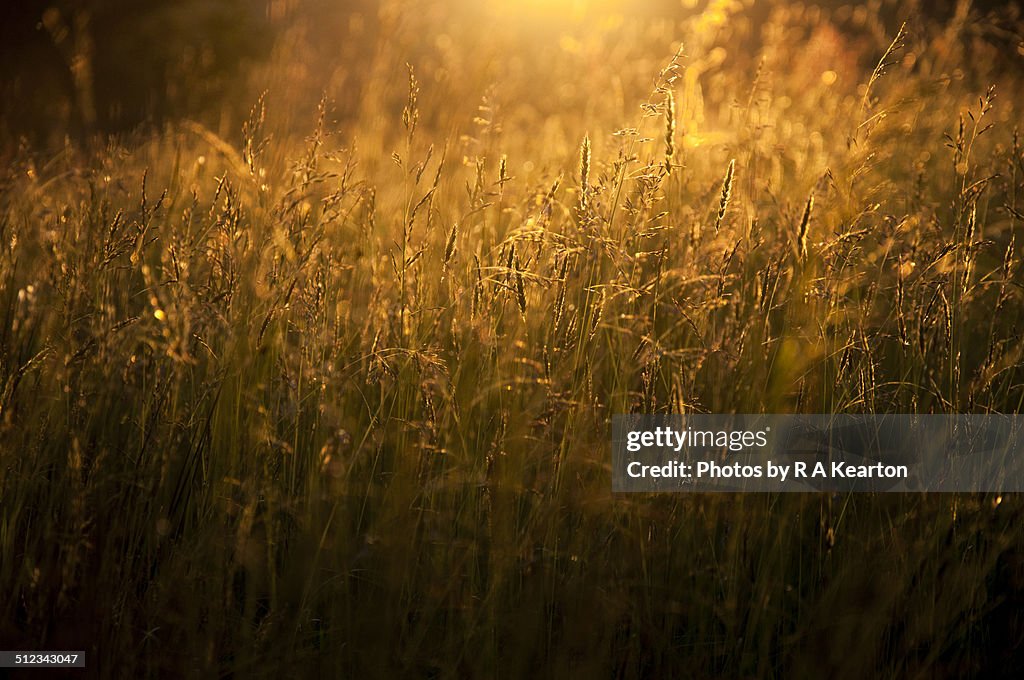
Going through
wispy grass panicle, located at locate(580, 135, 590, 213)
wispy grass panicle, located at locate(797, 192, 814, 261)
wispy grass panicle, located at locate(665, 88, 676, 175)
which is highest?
wispy grass panicle, located at locate(665, 88, 676, 175)

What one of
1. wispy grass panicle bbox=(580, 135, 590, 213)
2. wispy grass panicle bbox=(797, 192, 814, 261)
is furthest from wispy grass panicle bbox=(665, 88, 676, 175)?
wispy grass panicle bbox=(797, 192, 814, 261)

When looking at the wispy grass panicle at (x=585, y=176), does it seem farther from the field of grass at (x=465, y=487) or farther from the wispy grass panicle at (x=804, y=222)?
the wispy grass panicle at (x=804, y=222)

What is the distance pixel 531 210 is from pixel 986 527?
1.35 meters

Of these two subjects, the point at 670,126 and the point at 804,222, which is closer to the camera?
the point at 804,222

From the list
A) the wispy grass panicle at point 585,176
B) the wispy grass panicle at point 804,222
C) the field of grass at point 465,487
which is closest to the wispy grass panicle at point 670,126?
the field of grass at point 465,487

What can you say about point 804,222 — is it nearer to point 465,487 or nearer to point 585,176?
point 585,176

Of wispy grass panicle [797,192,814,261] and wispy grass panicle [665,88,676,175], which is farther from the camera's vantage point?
wispy grass panicle [665,88,676,175]

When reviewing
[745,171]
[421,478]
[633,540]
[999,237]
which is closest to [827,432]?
[633,540]

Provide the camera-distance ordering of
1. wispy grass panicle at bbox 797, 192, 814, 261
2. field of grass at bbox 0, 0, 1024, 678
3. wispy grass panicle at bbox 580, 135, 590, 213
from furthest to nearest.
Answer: wispy grass panicle at bbox 580, 135, 590, 213 → wispy grass panicle at bbox 797, 192, 814, 261 → field of grass at bbox 0, 0, 1024, 678

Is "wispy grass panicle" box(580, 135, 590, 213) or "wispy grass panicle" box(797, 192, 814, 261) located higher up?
"wispy grass panicle" box(580, 135, 590, 213)

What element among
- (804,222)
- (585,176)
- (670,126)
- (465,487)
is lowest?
(465,487)

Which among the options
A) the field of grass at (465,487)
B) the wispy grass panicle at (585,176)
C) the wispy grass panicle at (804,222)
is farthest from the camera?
the wispy grass panicle at (585,176)

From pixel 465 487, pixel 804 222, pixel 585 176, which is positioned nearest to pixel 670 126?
pixel 585 176

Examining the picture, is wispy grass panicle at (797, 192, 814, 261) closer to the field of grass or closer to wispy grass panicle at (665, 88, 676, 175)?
the field of grass
